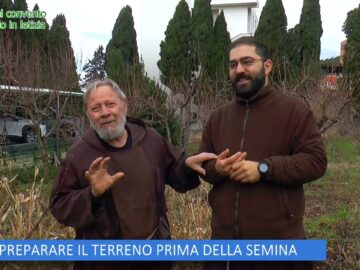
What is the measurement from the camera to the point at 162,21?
26344 mm

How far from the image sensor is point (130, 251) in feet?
8.09

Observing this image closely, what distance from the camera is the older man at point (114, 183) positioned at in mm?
2480

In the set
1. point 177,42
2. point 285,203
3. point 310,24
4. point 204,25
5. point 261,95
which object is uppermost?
point 310,24

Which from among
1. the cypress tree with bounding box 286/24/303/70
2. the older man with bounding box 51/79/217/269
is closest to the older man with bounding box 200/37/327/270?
the older man with bounding box 51/79/217/269

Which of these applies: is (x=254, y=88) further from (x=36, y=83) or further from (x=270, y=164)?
(x=36, y=83)

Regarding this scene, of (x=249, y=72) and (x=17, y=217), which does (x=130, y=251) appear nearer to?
(x=249, y=72)

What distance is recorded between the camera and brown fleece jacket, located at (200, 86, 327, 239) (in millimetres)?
2365

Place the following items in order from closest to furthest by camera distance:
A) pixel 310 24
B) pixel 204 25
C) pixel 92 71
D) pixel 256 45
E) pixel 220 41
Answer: pixel 256 45 → pixel 92 71 → pixel 204 25 → pixel 220 41 → pixel 310 24

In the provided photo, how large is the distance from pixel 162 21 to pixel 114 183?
24.9 meters

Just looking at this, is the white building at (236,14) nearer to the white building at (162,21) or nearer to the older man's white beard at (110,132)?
the white building at (162,21)

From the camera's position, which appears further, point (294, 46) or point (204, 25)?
point (294, 46)

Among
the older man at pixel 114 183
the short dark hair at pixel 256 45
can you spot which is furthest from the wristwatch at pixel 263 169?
the short dark hair at pixel 256 45

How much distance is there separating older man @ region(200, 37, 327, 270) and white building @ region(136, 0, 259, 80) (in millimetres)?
22399

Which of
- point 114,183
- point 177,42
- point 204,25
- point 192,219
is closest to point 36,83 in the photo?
point 192,219
